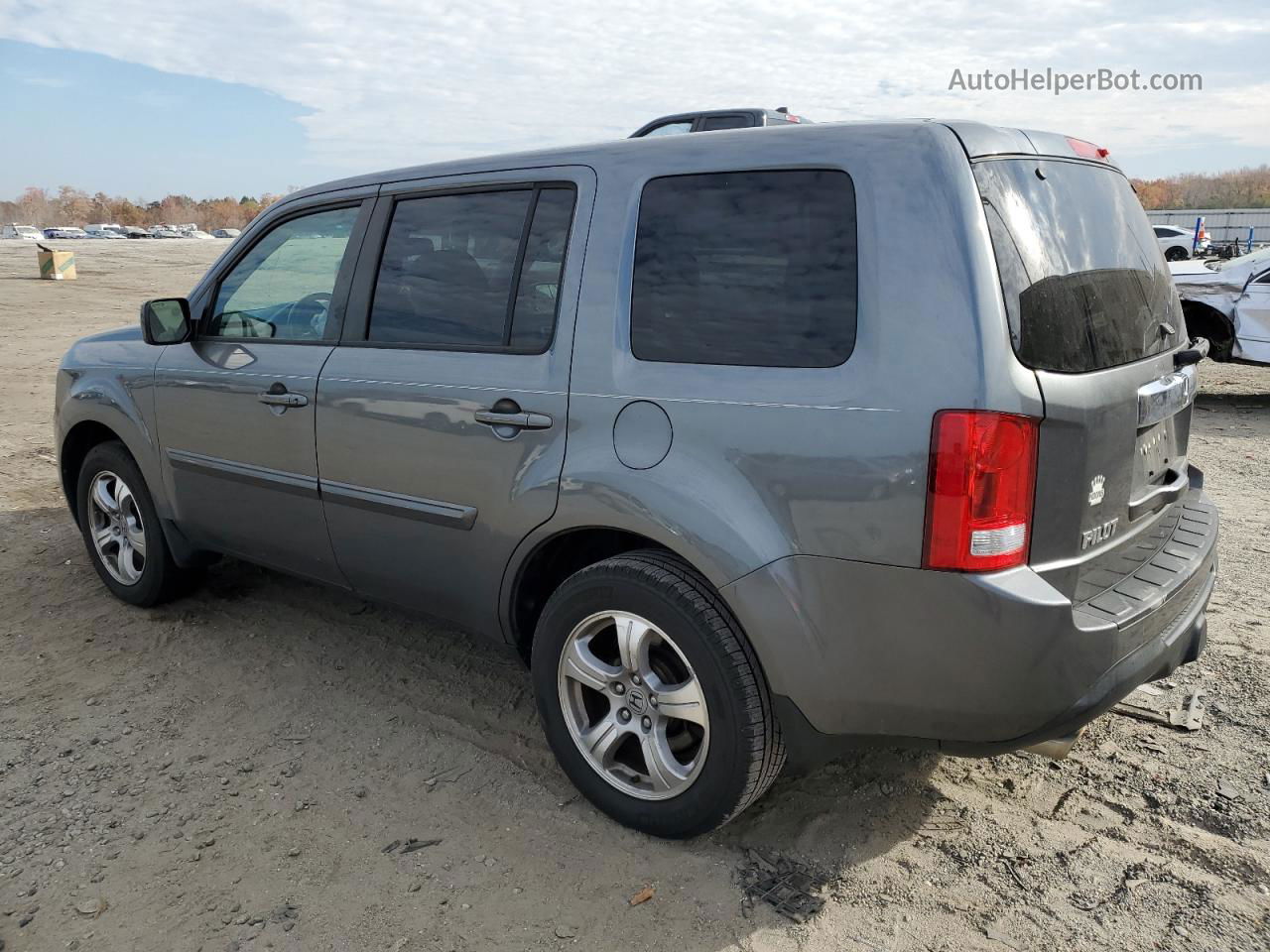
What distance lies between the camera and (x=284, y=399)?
3738mm

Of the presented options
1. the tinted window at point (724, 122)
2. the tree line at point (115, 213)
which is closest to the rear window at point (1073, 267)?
the tinted window at point (724, 122)

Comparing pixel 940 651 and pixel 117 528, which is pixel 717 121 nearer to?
pixel 940 651

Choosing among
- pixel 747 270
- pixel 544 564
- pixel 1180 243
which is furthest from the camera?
pixel 1180 243

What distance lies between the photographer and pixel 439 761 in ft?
11.1

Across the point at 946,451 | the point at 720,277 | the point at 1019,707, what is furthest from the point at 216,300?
the point at 1019,707

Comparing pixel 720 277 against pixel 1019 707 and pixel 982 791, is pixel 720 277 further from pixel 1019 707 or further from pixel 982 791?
pixel 982 791

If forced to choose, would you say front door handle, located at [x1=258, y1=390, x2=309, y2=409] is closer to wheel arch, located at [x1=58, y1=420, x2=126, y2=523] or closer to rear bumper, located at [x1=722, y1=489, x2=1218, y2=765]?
wheel arch, located at [x1=58, y1=420, x2=126, y2=523]

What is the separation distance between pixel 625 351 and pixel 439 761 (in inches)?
61.6

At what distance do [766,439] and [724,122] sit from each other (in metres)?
1.90

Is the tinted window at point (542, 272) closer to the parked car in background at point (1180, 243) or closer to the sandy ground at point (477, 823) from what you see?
the sandy ground at point (477, 823)

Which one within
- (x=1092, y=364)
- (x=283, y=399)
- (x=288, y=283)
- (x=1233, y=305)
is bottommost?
(x=1233, y=305)

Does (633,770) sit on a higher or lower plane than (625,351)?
lower

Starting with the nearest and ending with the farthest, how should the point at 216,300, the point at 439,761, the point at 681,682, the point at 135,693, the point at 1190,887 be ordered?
the point at 1190,887 < the point at 681,682 < the point at 439,761 < the point at 135,693 < the point at 216,300

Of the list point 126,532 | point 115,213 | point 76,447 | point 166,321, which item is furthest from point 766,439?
point 115,213
